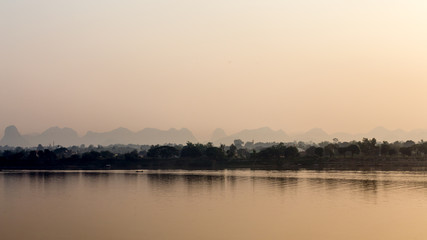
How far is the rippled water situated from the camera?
46.7 m

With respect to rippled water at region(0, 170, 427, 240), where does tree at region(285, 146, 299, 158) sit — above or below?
above

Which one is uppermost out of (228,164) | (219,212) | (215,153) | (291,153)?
(215,153)

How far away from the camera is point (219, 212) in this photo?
5897 centimetres

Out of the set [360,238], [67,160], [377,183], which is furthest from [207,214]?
[67,160]

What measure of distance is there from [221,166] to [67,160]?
5694 cm

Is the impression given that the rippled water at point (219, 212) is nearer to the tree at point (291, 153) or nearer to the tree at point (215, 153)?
the tree at point (291, 153)

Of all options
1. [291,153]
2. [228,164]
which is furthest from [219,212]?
[291,153]

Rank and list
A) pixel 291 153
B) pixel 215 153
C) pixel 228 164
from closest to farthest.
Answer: pixel 228 164 < pixel 291 153 < pixel 215 153

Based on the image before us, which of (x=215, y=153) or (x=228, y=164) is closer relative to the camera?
(x=228, y=164)

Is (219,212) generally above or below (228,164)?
below

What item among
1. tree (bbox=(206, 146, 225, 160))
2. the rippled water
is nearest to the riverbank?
tree (bbox=(206, 146, 225, 160))

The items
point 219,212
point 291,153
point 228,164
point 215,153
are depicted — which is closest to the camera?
point 219,212

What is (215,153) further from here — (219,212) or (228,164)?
(219,212)

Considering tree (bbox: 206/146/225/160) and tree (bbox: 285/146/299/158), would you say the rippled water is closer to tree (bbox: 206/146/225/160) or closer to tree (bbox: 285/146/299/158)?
tree (bbox: 285/146/299/158)
